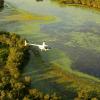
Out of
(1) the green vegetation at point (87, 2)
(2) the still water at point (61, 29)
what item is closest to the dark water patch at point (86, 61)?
(2) the still water at point (61, 29)

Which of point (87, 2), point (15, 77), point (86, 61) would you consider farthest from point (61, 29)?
point (15, 77)

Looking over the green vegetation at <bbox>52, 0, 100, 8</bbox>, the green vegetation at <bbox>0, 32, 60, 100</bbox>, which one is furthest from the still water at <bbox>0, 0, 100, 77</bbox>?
the green vegetation at <bbox>0, 32, 60, 100</bbox>

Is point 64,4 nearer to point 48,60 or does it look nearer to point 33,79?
point 48,60

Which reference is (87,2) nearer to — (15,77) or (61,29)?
(61,29)

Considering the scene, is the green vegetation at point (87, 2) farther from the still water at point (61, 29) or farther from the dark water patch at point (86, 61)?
the dark water patch at point (86, 61)

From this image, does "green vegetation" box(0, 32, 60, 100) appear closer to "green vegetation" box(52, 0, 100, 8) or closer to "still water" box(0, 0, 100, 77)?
"still water" box(0, 0, 100, 77)

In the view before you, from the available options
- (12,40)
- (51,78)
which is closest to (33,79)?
(51,78)
